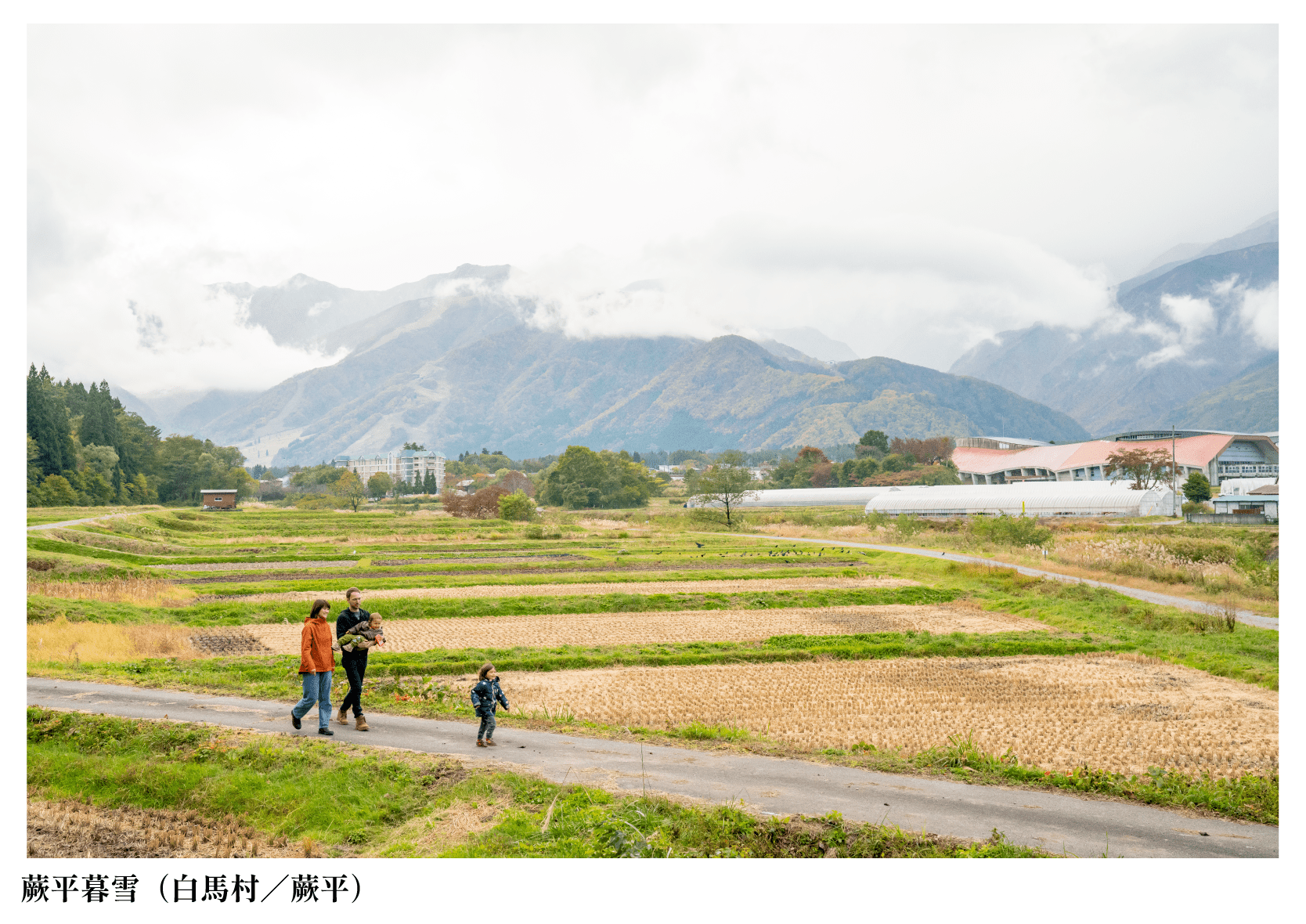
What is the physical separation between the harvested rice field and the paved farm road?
1760cm

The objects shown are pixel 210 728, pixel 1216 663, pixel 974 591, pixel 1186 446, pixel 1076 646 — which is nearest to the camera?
pixel 210 728

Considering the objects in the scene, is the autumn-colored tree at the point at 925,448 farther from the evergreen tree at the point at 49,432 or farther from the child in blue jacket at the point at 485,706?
the child in blue jacket at the point at 485,706

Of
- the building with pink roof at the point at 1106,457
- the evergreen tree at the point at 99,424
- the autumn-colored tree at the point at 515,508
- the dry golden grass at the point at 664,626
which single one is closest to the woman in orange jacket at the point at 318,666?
the dry golden grass at the point at 664,626

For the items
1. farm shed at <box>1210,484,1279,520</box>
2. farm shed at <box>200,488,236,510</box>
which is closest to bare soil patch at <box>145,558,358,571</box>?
farm shed at <box>1210,484,1279,520</box>

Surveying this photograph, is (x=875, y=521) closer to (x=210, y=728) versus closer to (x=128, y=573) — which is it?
(x=128, y=573)

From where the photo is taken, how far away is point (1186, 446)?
112250 millimetres

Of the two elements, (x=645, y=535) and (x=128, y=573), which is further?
(x=645, y=535)

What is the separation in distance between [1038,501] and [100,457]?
11433cm

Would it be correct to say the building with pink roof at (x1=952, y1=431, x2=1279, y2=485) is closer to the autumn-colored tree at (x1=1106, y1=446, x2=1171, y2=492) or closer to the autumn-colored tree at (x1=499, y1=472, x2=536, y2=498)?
the autumn-colored tree at (x1=1106, y1=446, x2=1171, y2=492)

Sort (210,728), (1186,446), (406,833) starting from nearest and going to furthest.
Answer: (406,833) < (210,728) < (1186,446)

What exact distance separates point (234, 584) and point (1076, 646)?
34.5 metres

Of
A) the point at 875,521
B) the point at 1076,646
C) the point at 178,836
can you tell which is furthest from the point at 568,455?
the point at 178,836

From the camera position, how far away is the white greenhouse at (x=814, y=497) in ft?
370

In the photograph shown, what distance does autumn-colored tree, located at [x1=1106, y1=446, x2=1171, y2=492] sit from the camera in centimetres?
8825
